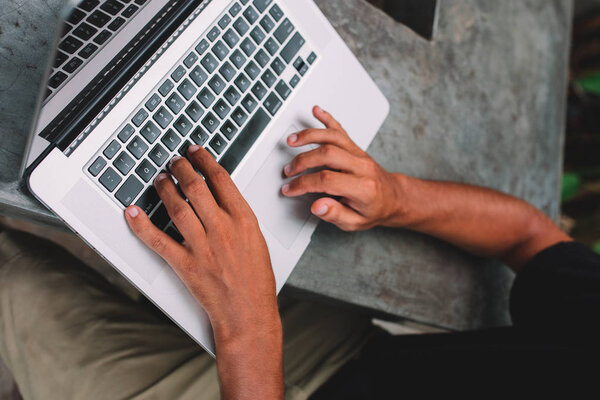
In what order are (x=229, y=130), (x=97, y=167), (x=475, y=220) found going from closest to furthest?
(x=97, y=167)
(x=229, y=130)
(x=475, y=220)

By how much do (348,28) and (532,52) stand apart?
0.65 metres

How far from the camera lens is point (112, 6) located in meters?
0.55

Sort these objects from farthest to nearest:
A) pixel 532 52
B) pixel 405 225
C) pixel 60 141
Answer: pixel 532 52, pixel 405 225, pixel 60 141

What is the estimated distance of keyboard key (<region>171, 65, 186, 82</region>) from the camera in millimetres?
539

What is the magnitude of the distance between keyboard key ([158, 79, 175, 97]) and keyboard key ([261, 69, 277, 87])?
0.14 meters

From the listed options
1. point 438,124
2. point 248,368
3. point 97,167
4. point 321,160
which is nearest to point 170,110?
point 97,167

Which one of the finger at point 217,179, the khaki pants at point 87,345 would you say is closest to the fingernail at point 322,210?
the finger at point 217,179

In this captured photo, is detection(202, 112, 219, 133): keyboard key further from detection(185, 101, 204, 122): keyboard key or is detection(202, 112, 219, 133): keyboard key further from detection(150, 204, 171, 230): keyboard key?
detection(150, 204, 171, 230): keyboard key

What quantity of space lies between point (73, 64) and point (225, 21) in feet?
0.67

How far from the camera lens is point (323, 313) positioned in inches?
36.4

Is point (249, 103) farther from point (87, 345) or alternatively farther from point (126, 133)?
point (87, 345)

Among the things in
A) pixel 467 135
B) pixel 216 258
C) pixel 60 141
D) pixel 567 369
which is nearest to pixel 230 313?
pixel 216 258

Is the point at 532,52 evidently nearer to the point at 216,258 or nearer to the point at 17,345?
the point at 216,258

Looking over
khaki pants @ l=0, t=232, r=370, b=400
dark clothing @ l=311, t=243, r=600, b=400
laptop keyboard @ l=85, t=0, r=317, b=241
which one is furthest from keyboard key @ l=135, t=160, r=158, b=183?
dark clothing @ l=311, t=243, r=600, b=400
